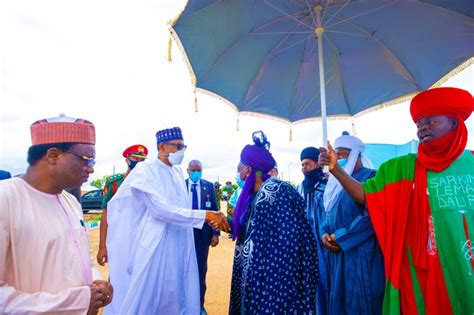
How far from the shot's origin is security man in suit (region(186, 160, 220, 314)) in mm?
5145

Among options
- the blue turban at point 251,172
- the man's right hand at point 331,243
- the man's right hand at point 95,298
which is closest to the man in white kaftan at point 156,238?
the blue turban at point 251,172

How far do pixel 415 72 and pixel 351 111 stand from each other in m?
1.20

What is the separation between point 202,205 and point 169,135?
7.63 feet

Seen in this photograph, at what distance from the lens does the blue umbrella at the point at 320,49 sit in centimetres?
421

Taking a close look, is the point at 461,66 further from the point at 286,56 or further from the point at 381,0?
the point at 286,56

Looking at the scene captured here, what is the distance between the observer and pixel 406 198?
255cm

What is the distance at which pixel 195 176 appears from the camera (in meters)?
6.09

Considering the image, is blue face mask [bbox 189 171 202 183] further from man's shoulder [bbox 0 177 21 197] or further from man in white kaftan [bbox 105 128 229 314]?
man's shoulder [bbox 0 177 21 197]

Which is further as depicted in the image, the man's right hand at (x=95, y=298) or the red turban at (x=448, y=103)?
the red turban at (x=448, y=103)

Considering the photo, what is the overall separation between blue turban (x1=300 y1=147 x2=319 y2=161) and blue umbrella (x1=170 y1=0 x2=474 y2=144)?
60 centimetres

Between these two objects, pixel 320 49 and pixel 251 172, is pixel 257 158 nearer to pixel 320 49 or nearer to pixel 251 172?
pixel 251 172

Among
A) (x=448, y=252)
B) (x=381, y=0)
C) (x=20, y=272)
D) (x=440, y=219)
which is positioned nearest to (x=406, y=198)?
(x=440, y=219)

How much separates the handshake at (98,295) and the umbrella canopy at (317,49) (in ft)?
10.9

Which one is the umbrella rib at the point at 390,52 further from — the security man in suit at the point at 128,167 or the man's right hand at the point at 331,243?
the security man in suit at the point at 128,167
